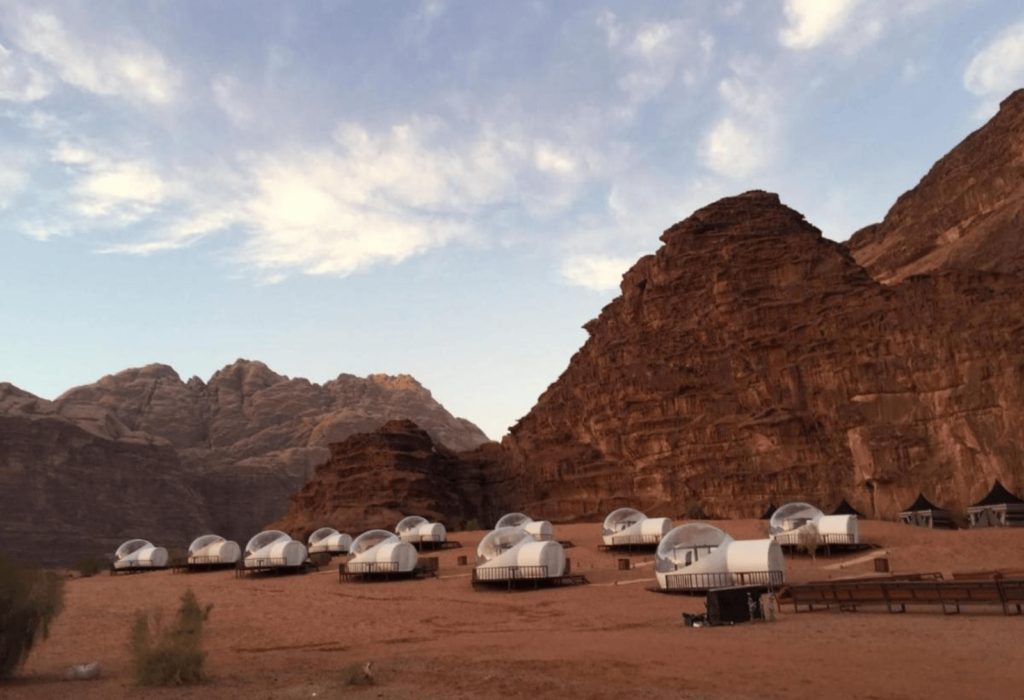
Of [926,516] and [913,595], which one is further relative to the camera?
[926,516]

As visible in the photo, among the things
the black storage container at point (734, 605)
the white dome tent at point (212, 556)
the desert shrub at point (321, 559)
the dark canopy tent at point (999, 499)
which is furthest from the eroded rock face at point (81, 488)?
the black storage container at point (734, 605)

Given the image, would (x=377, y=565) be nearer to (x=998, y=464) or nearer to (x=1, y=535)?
(x=998, y=464)

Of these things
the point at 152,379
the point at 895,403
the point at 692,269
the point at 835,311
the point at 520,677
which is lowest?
the point at 520,677

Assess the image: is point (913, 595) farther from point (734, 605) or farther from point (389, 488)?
point (389, 488)

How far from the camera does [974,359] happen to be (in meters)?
58.6

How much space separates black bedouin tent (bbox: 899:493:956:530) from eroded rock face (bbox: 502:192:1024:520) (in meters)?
6.74

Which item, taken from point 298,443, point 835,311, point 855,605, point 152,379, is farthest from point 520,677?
point 152,379

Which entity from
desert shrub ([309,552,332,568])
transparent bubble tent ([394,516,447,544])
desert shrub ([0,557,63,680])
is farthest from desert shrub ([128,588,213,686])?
transparent bubble tent ([394,516,447,544])

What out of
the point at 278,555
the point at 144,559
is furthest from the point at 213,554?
the point at 144,559

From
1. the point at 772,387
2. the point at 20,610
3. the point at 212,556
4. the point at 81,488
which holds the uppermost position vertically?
the point at 772,387

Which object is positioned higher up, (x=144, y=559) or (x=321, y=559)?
(x=144, y=559)

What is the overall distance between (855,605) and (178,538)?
373 feet

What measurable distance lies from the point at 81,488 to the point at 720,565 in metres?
112

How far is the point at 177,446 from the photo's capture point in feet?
521
